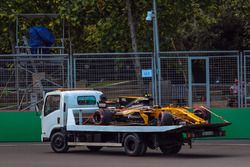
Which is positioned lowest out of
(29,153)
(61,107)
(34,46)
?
(29,153)

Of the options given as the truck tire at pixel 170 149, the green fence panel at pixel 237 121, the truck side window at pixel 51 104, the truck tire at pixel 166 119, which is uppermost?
the truck side window at pixel 51 104

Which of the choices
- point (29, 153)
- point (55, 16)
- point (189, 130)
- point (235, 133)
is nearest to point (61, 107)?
point (29, 153)

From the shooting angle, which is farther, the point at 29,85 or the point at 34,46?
the point at 34,46

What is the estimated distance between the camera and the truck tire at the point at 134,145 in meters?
18.3

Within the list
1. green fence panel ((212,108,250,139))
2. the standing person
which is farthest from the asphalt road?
the standing person

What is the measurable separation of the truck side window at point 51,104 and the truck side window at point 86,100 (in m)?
0.69

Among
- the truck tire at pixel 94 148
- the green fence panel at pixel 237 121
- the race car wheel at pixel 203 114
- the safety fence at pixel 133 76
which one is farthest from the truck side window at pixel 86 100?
the green fence panel at pixel 237 121

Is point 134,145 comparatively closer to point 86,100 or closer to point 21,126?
point 86,100

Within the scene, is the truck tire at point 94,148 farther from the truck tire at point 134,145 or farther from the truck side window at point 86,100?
the truck tire at point 134,145

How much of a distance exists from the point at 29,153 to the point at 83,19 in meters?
14.4

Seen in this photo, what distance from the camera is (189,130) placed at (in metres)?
18.0

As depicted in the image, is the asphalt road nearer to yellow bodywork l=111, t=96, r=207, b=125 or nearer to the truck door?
the truck door

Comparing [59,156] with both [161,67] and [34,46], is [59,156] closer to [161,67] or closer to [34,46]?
[161,67]

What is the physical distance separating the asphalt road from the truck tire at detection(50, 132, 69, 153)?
233mm
